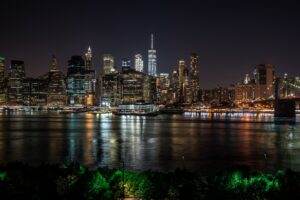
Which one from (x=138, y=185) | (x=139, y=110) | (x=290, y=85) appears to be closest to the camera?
(x=138, y=185)

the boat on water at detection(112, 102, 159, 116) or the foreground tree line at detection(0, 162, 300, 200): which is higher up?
the boat on water at detection(112, 102, 159, 116)

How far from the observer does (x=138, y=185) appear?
1034 centimetres

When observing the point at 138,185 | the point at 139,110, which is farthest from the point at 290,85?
the point at 138,185

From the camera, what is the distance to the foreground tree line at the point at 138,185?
976 centimetres

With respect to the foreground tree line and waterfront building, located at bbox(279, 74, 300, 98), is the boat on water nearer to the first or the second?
waterfront building, located at bbox(279, 74, 300, 98)

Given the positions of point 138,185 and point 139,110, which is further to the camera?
point 139,110

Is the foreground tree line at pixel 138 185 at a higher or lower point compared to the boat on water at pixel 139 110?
lower

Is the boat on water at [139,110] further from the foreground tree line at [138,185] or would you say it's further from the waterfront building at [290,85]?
the foreground tree line at [138,185]

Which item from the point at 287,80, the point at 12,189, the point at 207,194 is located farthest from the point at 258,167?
the point at 287,80

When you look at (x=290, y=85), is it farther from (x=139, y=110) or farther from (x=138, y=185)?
(x=138, y=185)

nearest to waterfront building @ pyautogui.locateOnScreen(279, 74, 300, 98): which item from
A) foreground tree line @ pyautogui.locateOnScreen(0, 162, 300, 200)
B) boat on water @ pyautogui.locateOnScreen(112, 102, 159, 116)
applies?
boat on water @ pyautogui.locateOnScreen(112, 102, 159, 116)

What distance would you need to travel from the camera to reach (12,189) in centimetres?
968

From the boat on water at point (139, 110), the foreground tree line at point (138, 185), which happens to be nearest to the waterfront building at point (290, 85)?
the boat on water at point (139, 110)

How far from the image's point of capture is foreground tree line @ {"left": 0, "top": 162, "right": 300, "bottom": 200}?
9.76 m
